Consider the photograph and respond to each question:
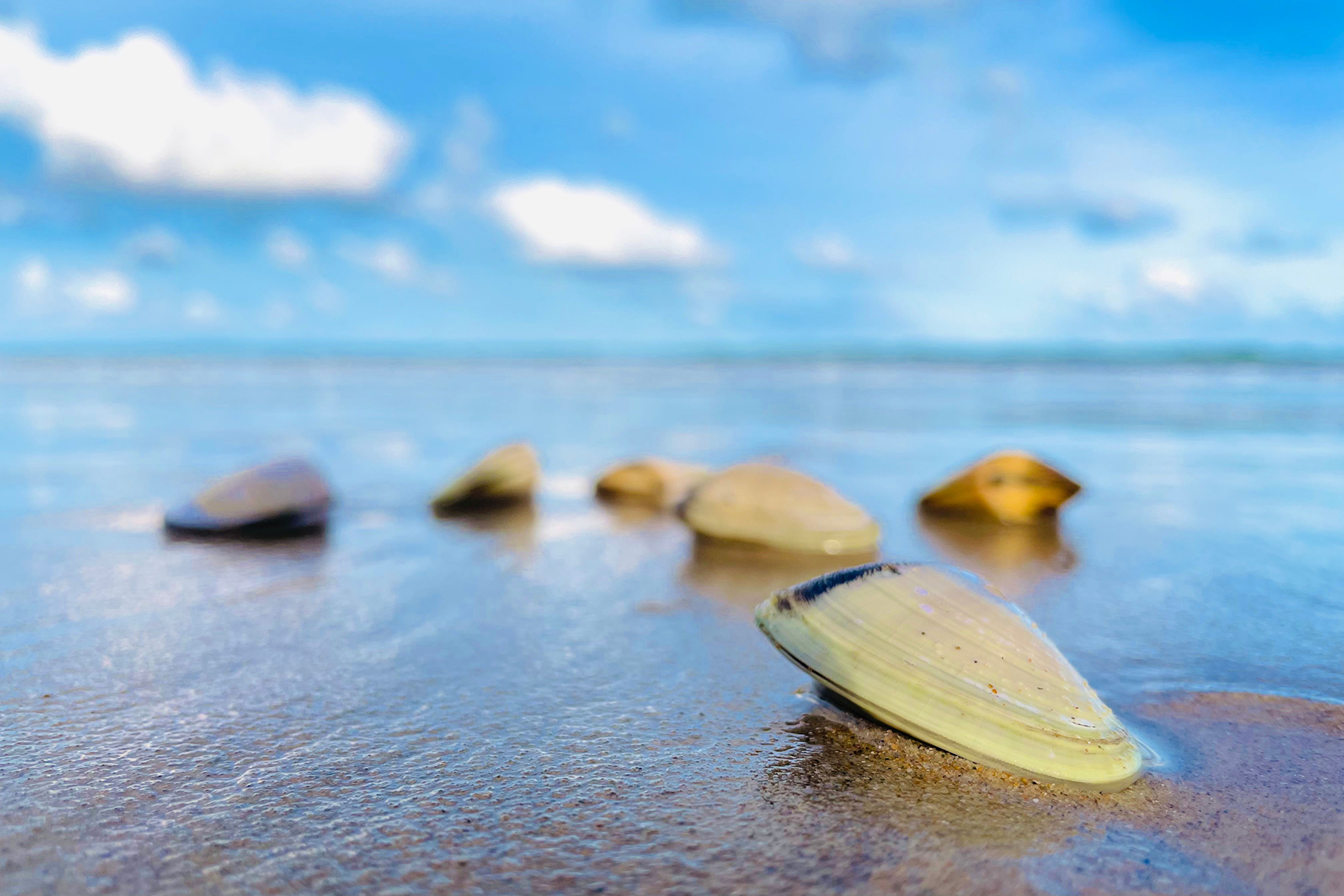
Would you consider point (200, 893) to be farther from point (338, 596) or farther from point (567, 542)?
point (567, 542)

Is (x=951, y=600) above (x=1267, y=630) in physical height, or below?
above

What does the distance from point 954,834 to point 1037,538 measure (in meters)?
3.40

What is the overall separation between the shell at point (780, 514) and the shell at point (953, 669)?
5.88ft

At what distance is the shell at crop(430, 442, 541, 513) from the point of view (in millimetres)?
5418

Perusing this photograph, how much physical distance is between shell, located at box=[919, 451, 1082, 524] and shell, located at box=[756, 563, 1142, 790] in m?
3.02

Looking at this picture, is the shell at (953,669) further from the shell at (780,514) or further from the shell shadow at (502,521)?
the shell shadow at (502,521)

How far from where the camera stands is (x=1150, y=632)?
307 centimetres

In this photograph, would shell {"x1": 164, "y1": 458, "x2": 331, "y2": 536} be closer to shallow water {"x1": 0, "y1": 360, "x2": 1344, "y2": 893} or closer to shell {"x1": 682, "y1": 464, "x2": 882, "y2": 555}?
shallow water {"x1": 0, "y1": 360, "x2": 1344, "y2": 893}

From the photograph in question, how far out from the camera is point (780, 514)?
14.1 feet

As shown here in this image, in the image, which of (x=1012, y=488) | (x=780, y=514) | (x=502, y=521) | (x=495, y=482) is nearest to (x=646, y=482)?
(x=495, y=482)

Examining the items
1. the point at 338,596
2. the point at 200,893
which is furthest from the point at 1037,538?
the point at 200,893

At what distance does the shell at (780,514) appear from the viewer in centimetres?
425

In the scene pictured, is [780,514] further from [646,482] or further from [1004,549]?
[646,482]

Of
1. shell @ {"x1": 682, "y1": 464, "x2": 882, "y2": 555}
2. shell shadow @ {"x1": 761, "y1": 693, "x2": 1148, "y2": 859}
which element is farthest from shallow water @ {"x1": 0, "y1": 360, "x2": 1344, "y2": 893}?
shell @ {"x1": 682, "y1": 464, "x2": 882, "y2": 555}
